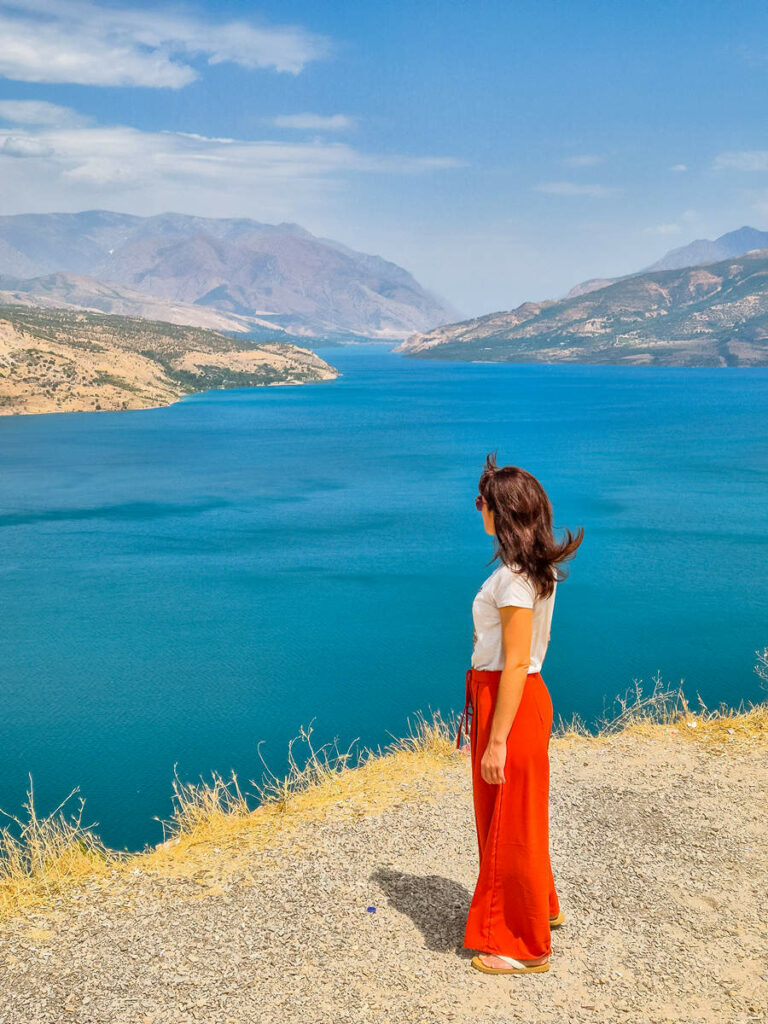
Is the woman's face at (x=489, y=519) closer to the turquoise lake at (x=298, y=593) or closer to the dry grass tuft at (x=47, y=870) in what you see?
the dry grass tuft at (x=47, y=870)

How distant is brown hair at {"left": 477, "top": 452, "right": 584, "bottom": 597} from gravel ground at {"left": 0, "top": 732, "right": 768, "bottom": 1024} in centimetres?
230

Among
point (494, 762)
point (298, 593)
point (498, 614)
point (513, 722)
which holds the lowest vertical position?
point (298, 593)

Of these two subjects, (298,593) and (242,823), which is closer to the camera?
(242,823)

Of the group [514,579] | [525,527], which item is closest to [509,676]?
[514,579]

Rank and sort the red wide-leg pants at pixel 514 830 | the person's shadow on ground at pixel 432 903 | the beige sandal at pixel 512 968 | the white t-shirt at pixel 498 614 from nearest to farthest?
1. the white t-shirt at pixel 498 614
2. the red wide-leg pants at pixel 514 830
3. the beige sandal at pixel 512 968
4. the person's shadow on ground at pixel 432 903

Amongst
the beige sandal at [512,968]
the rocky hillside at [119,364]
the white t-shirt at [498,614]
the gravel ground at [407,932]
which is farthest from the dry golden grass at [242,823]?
the rocky hillside at [119,364]

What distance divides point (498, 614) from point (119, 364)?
100949 millimetres

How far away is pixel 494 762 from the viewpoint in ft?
14.0

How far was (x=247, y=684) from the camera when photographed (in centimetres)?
2053

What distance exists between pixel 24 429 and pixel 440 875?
74048 millimetres

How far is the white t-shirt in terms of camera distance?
4.08m

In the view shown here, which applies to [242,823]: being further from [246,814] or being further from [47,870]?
[47,870]

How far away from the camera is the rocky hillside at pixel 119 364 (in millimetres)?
84875

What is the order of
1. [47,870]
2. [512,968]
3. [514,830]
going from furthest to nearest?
[47,870], [512,968], [514,830]
